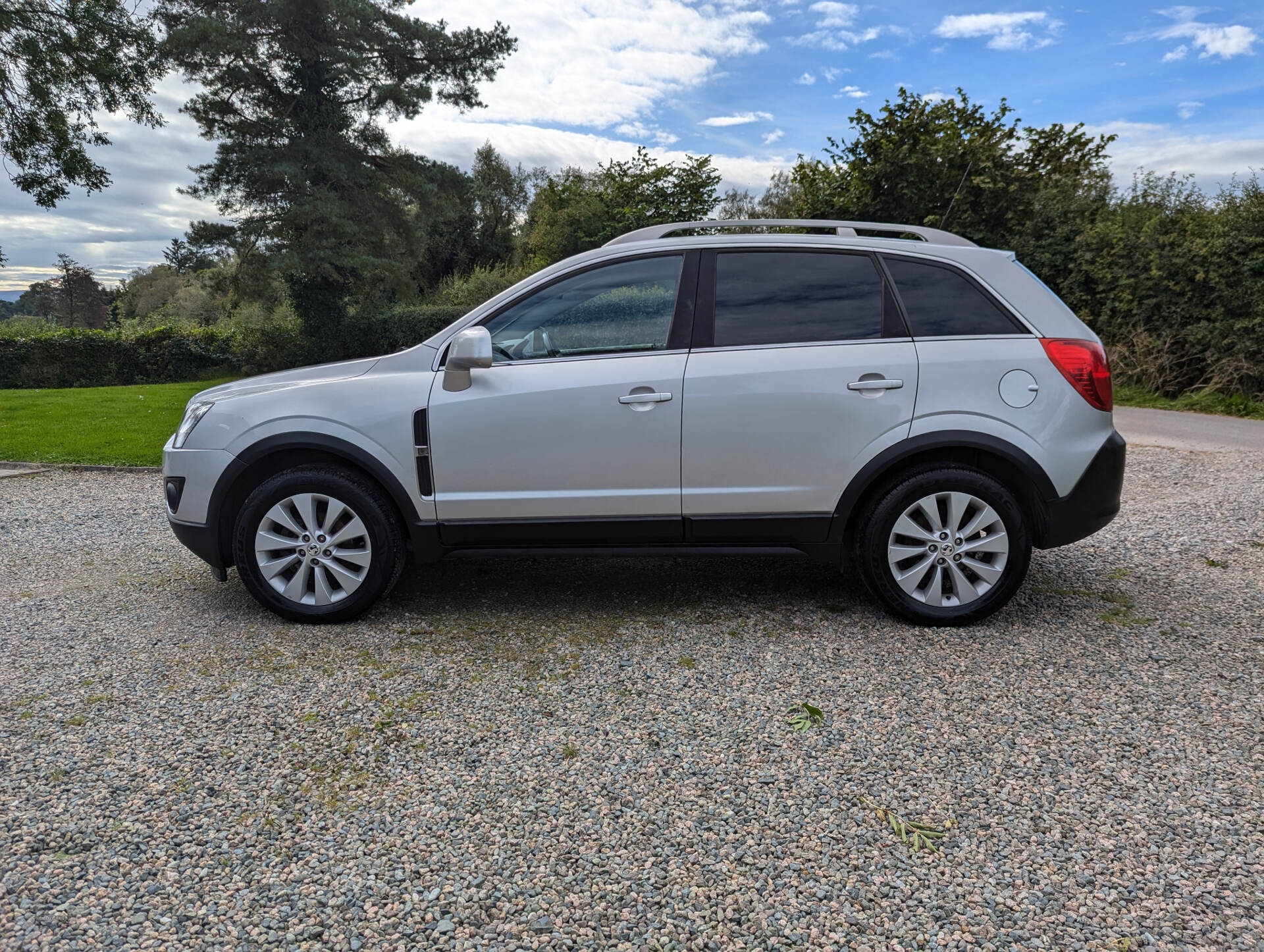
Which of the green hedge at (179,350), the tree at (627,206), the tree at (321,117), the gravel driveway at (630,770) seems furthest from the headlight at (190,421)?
the tree at (627,206)

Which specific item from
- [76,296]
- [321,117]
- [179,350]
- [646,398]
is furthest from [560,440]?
[76,296]

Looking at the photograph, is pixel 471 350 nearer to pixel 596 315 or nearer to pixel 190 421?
pixel 596 315

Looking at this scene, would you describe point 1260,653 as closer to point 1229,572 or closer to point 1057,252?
point 1229,572

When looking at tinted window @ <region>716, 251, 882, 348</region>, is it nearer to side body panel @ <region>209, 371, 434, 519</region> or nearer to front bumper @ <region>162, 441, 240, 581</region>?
side body panel @ <region>209, 371, 434, 519</region>

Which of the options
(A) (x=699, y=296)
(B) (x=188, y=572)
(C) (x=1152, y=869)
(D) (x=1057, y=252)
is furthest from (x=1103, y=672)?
(D) (x=1057, y=252)

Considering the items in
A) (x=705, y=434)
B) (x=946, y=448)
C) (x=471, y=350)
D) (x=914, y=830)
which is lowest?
(x=914, y=830)

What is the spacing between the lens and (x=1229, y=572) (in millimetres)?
4965

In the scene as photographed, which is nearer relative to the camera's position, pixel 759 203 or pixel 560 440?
pixel 560 440

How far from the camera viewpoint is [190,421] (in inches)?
163

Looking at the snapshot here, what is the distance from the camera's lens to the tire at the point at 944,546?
384 centimetres

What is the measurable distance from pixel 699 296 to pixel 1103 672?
251cm

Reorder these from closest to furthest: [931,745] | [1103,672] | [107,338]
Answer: [931,745]
[1103,672]
[107,338]

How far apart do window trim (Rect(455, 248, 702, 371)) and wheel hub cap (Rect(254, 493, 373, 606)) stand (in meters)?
0.91

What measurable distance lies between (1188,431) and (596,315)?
976cm
